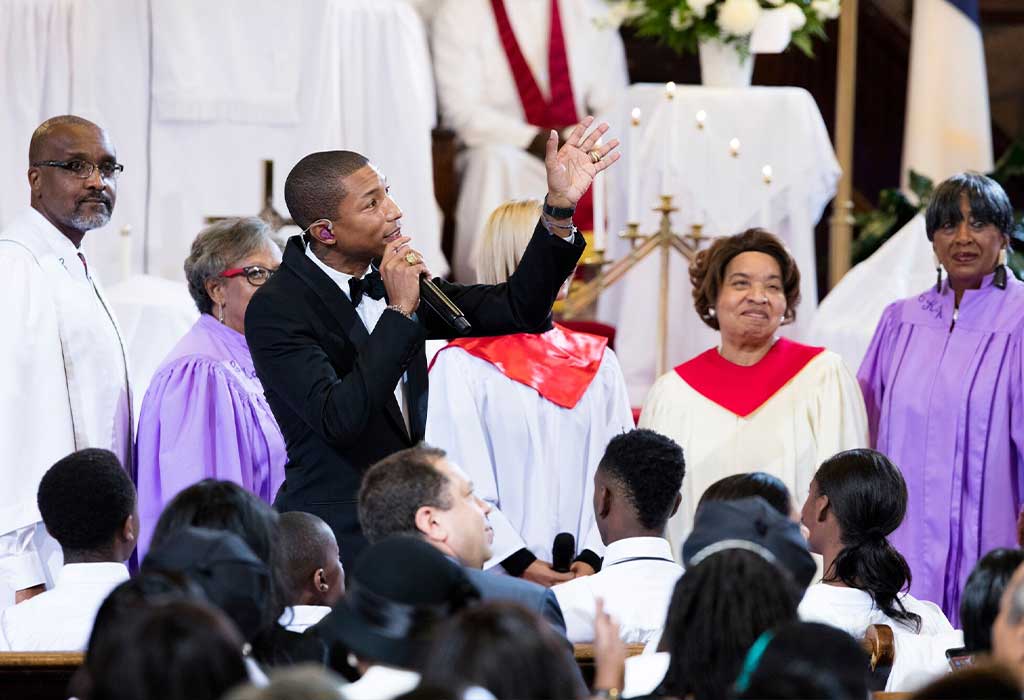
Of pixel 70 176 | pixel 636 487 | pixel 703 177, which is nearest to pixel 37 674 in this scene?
pixel 636 487

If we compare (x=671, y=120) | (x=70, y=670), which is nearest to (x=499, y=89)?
(x=671, y=120)

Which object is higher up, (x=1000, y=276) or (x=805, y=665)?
(x=1000, y=276)

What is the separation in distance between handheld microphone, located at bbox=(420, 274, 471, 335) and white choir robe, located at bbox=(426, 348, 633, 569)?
92cm

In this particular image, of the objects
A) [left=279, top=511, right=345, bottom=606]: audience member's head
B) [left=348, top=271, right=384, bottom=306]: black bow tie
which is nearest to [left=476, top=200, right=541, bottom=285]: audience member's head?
[left=348, top=271, right=384, bottom=306]: black bow tie

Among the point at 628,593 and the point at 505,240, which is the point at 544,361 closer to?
the point at 505,240

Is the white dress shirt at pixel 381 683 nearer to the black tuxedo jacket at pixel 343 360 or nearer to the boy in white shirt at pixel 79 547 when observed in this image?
the black tuxedo jacket at pixel 343 360

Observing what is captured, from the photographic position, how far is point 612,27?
347 inches

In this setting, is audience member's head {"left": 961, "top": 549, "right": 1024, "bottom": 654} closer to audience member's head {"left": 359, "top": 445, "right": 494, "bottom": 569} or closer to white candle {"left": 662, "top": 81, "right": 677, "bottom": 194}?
audience member's head {"left": 359, "top": 445, "right": 494, "bottom": 569}

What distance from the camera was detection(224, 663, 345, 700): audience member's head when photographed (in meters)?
2.10

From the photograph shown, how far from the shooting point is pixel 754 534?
9.98ft

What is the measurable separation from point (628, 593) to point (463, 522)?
0.59m

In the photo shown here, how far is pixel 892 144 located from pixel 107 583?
700 cm

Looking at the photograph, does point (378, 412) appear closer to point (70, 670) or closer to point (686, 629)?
point (70, 670)

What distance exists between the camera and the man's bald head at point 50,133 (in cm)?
496
